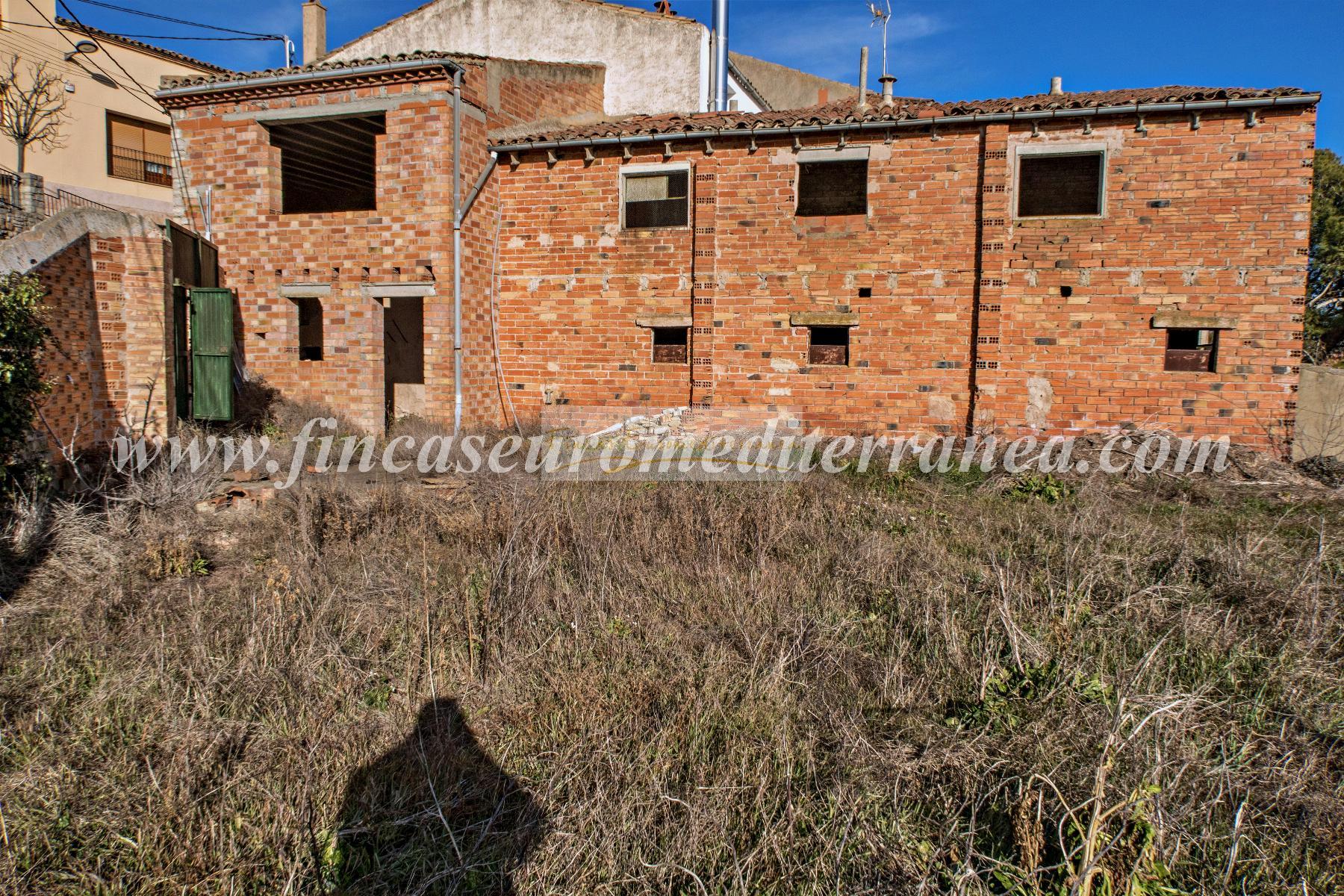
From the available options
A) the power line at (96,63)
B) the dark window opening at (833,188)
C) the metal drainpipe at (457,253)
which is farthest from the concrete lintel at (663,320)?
the power line at (96,63)

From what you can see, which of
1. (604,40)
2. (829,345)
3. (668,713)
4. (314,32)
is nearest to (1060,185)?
(829,345)

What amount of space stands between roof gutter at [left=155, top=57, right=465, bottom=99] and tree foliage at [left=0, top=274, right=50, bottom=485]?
273 inches

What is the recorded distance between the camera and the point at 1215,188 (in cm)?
1017

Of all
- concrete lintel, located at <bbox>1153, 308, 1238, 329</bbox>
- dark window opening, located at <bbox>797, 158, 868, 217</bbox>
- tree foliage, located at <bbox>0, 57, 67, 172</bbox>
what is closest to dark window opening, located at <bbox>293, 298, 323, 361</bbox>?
dark window opening, located at <bbox>797, 158, 868, 217</bbox>

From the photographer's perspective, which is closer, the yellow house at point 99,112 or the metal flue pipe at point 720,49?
the metal flue pipe at point 720,49

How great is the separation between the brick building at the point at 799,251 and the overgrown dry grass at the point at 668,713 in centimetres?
530

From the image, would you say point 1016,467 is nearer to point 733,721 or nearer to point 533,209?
point 733,721

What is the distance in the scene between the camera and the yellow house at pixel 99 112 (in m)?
21.6

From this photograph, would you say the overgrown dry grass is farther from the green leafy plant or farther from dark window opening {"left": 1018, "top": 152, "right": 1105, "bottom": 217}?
dark window opening {"left": 1018, "top": 152, "right": 1105, "bottom": 217}

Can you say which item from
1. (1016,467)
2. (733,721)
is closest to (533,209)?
(1016,467)

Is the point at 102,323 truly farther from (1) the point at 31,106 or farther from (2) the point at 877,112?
(1) the point at 31,106

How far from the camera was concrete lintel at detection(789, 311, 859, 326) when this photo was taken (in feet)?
37.3

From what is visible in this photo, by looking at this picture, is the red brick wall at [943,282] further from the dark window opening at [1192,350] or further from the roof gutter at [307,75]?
the roof gutter at [307,75]

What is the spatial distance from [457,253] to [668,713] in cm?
981
